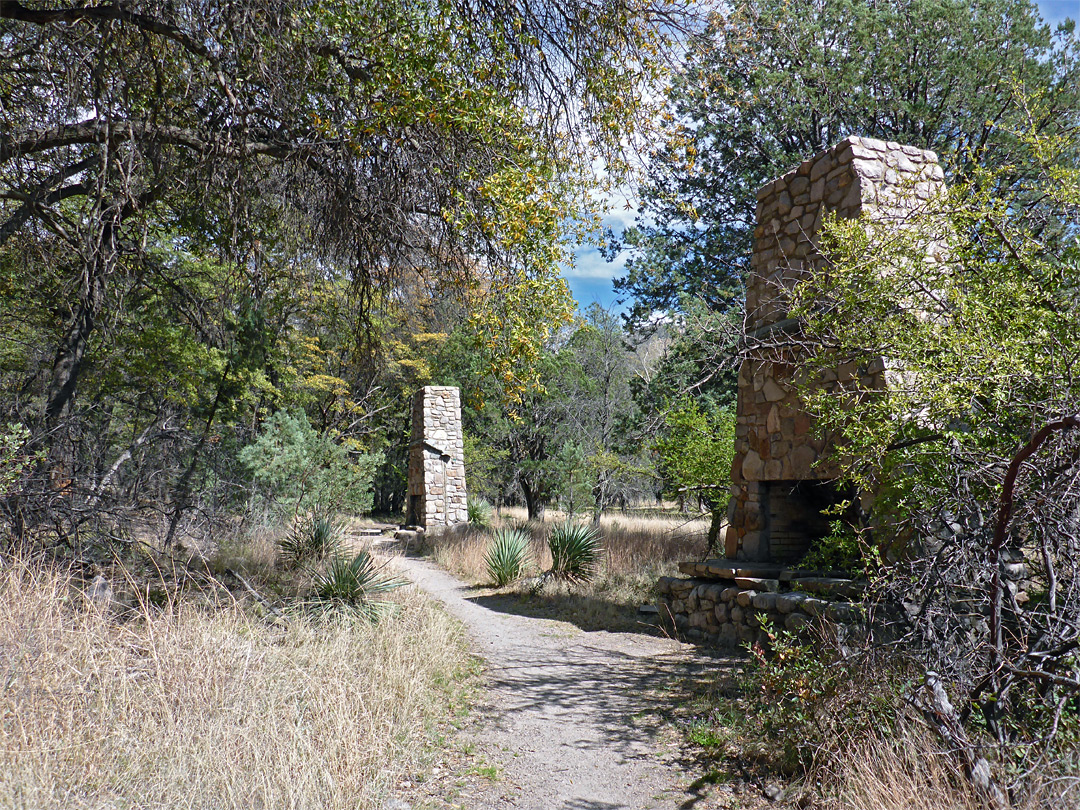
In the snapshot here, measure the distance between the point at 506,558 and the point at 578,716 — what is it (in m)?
5.52

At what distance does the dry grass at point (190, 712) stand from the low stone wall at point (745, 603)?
10.2 ft

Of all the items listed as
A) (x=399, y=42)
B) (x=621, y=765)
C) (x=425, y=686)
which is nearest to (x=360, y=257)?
(x=399, y=42)

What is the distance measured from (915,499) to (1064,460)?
3.94ft

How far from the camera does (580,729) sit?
4.76 meters

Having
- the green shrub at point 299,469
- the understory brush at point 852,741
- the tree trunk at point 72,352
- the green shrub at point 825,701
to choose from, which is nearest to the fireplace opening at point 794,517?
the understory brush at point 852,741

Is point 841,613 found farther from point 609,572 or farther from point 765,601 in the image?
point 609,572

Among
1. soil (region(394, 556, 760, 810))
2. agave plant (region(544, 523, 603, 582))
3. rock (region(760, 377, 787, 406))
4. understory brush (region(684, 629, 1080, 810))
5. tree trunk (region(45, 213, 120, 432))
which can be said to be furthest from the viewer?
agave plant (region(544, 523, 603, 582))

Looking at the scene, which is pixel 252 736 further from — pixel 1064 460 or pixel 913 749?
pixel 1064 460

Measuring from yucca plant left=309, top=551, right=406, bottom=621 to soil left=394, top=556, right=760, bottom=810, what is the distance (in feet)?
3.67

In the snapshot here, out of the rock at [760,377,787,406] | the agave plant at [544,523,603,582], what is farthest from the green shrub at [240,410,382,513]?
the rock at [760,377,787,406]

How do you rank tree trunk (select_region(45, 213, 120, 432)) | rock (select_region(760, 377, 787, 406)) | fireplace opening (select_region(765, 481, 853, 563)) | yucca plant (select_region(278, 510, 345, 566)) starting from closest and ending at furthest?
tree trunk (select_region(45, 213, 120, 432)), rock (select_region(760, 377, 787, 406)), fireplace opening (select_region(765, 481, 853, 563)), yucca plant (select_region(278, 510, 345, 566))

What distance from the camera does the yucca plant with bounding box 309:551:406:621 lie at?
6.41 metres

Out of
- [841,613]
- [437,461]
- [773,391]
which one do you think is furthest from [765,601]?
[437,461]

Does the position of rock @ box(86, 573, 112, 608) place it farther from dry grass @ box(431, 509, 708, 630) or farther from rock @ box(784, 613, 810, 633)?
rock @ box(784, 613, 810, 633)
